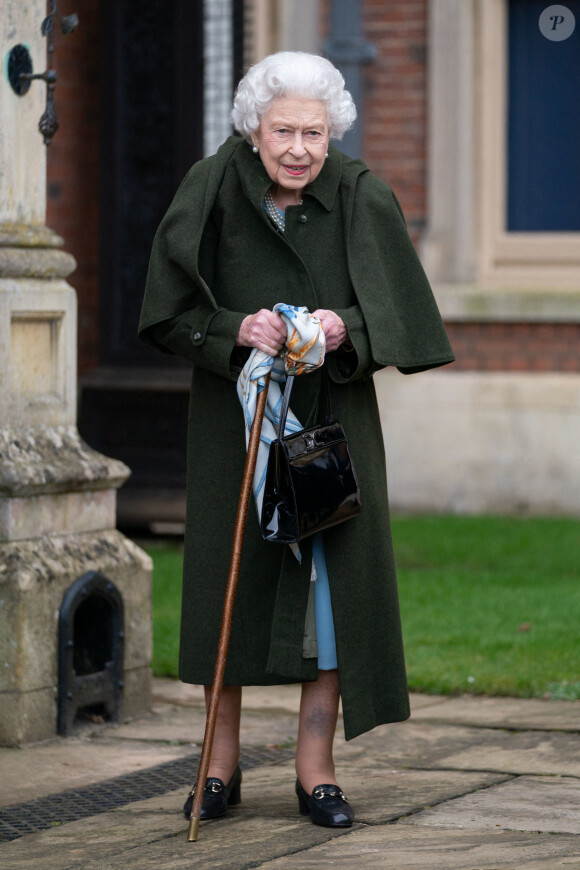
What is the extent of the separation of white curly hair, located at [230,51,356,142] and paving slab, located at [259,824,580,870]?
171 cm

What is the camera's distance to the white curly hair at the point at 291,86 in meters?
3.90

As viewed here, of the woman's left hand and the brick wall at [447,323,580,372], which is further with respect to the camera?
the brick wall at [447,323,580,372]

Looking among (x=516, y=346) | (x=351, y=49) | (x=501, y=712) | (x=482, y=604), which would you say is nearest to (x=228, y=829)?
(x=501, y=712)

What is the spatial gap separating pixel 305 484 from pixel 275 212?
0.71 meters

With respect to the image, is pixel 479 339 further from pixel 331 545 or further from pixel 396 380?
pixel 331 545

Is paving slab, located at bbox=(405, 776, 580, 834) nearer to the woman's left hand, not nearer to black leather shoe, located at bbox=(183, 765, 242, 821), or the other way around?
black leather shoe, located at bbox=(183, 765, 242, 821)

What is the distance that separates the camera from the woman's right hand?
3.85 metres

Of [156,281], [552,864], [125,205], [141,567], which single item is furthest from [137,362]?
[552,864]

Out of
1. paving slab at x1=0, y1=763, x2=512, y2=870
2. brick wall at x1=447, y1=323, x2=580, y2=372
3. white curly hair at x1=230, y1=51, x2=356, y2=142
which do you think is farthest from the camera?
brick wall at x1=447, y1=323, x2=580, y2=372

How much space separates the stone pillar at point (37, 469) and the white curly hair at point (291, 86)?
1209mm

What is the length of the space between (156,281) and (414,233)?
20.5ft

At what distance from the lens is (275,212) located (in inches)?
159

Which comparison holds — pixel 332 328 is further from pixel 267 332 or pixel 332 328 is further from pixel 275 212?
pixel 275 212

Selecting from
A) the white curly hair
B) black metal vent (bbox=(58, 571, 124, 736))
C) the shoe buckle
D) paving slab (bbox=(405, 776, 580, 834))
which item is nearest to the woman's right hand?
the white curly hair
